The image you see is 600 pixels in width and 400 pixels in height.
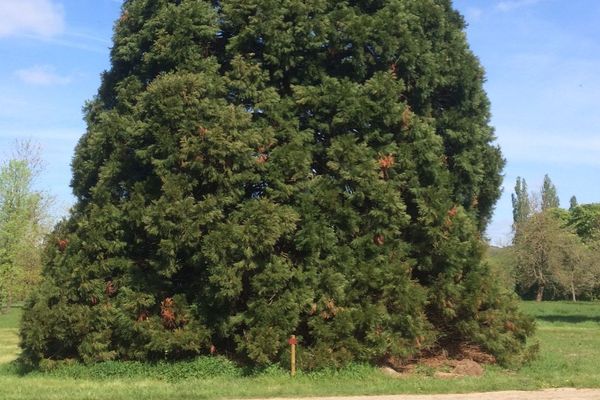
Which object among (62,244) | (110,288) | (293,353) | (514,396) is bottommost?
(514,396)

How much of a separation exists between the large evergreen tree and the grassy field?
1.37ft

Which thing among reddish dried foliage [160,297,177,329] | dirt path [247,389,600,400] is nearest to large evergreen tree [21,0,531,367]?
reddish dried foliage [160,297,177,329]

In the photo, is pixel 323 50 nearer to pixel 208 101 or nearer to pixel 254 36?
pixel 254 36

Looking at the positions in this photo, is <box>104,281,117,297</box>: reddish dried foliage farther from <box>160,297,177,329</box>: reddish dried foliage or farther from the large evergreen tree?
<box>160,297,177,329</box>: reddish dried foliage

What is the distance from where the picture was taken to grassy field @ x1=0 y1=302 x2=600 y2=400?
10906 millimetres

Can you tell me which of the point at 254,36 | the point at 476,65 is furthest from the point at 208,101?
the point at 476,65

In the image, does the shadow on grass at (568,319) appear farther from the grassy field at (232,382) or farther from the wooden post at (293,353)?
the wooden post at (293,353)

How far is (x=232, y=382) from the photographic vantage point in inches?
468

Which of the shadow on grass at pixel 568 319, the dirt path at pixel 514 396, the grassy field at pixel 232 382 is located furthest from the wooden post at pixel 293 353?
the shadow on grass at pixel 568 319

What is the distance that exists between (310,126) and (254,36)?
2216 millimetres

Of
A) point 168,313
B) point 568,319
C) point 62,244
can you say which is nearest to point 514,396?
point 168,313

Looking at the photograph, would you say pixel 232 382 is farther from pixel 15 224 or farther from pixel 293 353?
pixel 15 224

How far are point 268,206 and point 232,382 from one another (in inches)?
132

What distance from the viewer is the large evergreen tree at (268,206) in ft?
40.0
